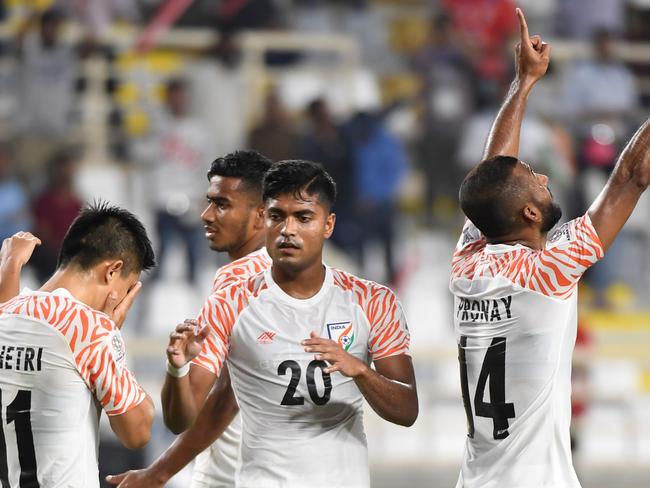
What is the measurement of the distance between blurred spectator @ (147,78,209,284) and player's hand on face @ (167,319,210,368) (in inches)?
311

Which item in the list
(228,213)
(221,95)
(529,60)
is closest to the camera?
(529,60)

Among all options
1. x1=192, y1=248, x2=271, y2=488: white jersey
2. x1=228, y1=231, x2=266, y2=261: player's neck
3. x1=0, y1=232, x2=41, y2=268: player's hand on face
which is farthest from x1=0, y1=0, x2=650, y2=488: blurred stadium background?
x1=0, y1=232, x2=41, y2=268: player's hand on face

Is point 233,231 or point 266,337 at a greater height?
point 233,231

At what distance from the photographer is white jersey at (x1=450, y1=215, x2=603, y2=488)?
4332mm

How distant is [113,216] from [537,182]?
1.53 meters

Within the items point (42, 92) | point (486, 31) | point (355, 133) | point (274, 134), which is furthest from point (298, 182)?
point (486, 31)

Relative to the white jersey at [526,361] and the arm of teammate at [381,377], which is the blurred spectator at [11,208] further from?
the white jersey at [526,361]

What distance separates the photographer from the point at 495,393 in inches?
175

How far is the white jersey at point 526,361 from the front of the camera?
4.33 meters

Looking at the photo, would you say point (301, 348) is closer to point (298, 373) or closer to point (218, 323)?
point (298, 373)

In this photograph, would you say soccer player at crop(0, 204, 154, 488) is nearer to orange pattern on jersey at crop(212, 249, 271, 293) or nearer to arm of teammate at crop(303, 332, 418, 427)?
arm of teammate at crop(303, 332, 418, 427)

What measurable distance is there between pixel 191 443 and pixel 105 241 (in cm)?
108

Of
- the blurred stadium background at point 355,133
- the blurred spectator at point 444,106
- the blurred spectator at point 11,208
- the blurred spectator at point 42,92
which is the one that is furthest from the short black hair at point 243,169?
the blurred spectator at point 444,106

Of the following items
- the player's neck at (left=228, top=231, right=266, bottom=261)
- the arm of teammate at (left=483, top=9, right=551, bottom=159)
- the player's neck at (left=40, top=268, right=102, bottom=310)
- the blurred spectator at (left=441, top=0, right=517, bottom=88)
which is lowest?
the player's neck at (left=40, top=268, right=102, bottom=310)
